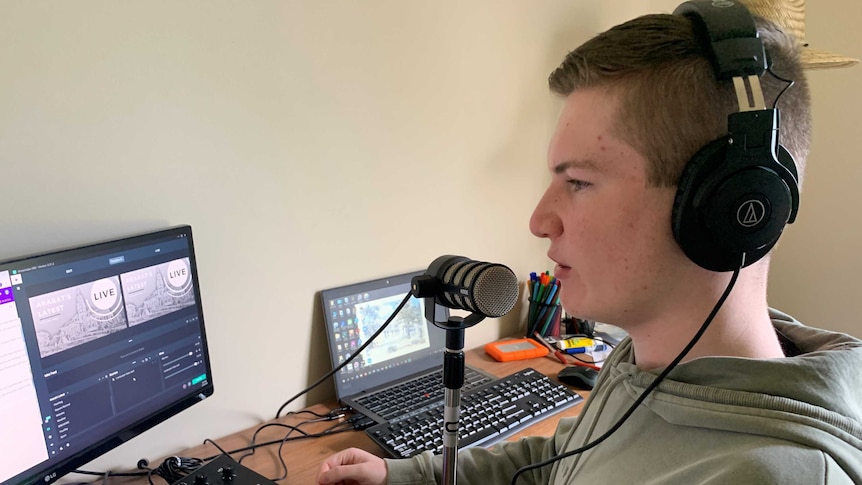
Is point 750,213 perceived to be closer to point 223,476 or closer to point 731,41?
point 731,41

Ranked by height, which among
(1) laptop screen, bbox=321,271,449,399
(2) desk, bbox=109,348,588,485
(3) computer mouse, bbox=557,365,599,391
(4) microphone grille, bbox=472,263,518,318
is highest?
(4) microphone grille, bbox=472,263,518,318

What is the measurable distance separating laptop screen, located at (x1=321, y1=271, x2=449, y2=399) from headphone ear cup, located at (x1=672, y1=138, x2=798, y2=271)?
81 cm

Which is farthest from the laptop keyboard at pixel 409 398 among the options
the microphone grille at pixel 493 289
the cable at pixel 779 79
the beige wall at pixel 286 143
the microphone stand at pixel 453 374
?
the cable at pixel 779 79

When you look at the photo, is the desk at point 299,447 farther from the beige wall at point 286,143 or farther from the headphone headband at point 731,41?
the headphone headband at point 731,41

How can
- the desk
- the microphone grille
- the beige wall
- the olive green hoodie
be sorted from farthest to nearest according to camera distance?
the desk
the beige wall
the microphone grille
the olive green hoodie

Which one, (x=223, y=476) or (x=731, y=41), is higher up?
(x=731, y=41)

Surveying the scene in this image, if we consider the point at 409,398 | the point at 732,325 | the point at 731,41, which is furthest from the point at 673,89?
the point at 409,398

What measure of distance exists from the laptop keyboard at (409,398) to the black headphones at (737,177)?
756mm

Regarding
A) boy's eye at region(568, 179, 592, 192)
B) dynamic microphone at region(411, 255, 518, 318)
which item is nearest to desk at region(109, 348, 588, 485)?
dynamic microphone at region(411, 255, 518, 318)

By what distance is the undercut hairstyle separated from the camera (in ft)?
2.17

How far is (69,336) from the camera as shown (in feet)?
2.81

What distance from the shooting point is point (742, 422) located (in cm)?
62

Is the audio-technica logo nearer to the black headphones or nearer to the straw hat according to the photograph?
the black headphones

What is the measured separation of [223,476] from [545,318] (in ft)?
3.45
